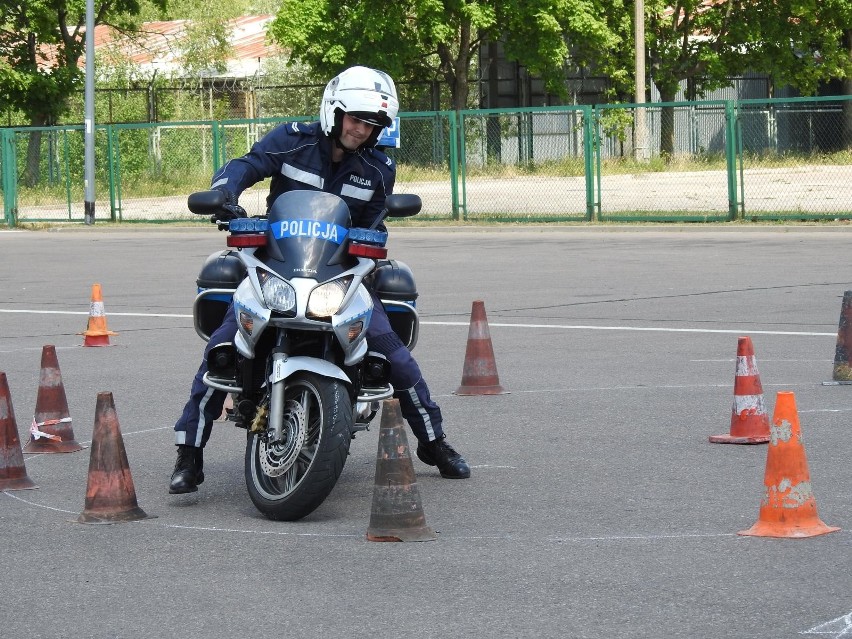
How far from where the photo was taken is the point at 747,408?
813cm

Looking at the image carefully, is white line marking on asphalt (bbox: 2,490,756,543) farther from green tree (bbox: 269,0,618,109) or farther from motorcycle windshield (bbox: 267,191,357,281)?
green tree (bbox: 269,0,618,109)

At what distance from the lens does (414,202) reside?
6.97 m

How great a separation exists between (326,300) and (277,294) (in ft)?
0.66

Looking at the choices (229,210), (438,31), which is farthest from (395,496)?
(438,31)

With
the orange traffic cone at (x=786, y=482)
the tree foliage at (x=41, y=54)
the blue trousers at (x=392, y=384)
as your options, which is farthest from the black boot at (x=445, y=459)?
the tree foliage at (x=41, y=54)

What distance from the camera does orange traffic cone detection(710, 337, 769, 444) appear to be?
806 centimetres

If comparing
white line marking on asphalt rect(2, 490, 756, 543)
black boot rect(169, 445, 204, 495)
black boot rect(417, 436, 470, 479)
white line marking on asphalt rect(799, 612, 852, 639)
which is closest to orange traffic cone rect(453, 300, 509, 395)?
black boot rect(417, 436, 470, 479)

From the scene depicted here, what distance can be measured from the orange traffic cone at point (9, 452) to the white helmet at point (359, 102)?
75.2 inches

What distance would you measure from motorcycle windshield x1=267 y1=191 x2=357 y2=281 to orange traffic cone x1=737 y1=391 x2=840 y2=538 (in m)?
1.91

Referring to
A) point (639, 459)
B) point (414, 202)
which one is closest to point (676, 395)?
point (639, 459)

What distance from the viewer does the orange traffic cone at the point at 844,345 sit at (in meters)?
9.98

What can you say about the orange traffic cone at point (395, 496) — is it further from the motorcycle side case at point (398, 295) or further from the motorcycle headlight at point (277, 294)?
the motorcycle side case at point (398, 295)

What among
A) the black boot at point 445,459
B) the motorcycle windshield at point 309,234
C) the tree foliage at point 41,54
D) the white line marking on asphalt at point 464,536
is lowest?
the white line marking on asphalt at point 464,536

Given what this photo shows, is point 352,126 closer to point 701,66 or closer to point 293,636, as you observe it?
point 293,636
